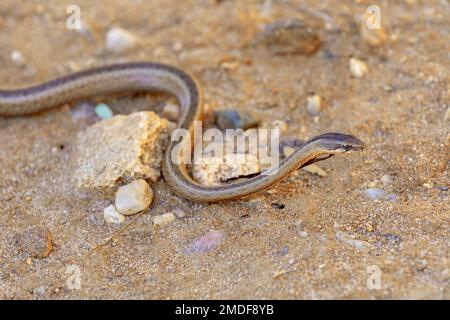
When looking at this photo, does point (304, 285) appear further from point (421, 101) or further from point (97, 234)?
point (421, 101)

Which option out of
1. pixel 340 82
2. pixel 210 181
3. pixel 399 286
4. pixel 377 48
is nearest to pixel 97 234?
pixel 210 181

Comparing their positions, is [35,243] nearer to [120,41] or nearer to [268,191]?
[268,191]

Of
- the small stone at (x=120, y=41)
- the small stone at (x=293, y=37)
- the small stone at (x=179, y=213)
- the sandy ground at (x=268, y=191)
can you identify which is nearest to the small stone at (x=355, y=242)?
the sandy ground at (x=268, y=191)

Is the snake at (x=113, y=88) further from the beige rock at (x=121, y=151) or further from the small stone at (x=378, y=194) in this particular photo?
the small stone at (x=378, y=194)

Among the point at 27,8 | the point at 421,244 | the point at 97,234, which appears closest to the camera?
the point at 421,244

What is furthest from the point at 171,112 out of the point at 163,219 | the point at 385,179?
the point at 385,179
